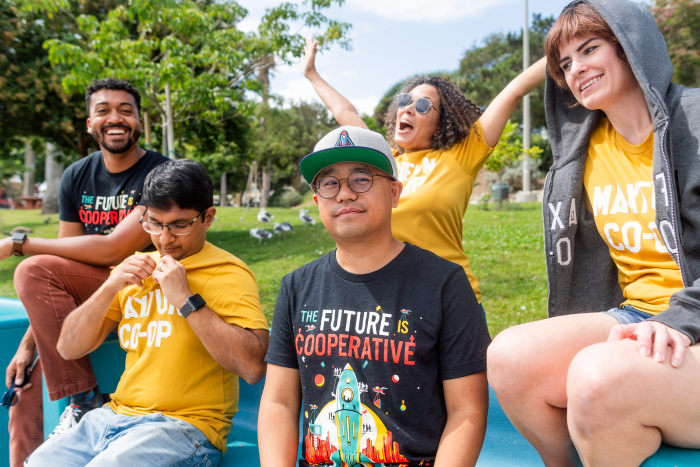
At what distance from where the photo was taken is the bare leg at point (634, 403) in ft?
4.48

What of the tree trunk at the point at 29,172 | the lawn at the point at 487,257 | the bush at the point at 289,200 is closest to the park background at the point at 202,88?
the lawn at the point at 487,257

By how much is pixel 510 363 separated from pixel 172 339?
151cm

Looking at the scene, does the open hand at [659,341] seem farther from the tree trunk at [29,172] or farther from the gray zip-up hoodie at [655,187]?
the tree trunk at [29,172]

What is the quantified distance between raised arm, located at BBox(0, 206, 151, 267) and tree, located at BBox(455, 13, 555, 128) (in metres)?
30.6

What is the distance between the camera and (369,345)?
6.02ft

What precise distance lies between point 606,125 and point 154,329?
2.23 m

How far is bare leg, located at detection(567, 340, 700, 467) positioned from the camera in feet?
4.48

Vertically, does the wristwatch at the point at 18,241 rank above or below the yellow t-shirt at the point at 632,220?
below

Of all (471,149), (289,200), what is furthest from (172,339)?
(289,200)

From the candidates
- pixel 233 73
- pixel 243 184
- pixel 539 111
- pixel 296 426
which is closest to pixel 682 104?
pixel 296 426

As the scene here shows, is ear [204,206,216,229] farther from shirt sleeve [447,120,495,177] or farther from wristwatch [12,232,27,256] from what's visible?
shirt sleeve [447,120,495,177]

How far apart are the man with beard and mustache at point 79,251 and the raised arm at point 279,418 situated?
4.20 ft

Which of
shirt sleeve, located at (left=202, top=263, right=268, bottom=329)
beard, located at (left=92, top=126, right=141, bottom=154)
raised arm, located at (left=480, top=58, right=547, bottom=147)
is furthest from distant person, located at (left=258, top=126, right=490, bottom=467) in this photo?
beard, located at (left=92, top=126, right=141, bottom=154)

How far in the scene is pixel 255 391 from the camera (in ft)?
9.43
